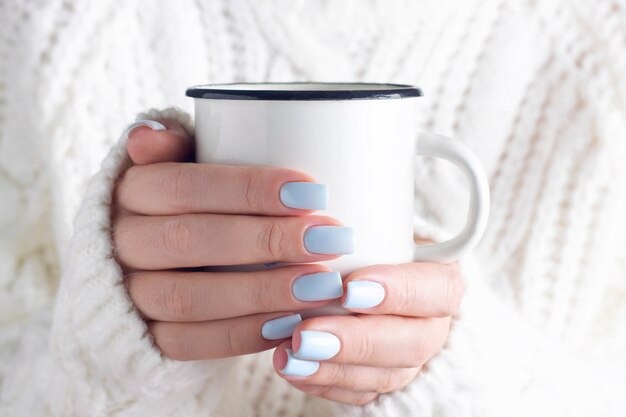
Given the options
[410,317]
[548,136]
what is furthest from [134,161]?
[548,136]

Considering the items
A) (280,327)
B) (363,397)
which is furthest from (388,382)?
(280,327)

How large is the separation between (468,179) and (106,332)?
0.33m

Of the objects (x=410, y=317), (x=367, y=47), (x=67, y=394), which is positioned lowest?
(x=67, y=394)

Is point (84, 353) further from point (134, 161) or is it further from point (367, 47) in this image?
point (367, 47)

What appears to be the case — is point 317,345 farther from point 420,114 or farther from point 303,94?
point 420,114

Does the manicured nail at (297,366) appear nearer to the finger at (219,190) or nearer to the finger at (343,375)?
the finger at (343,375)

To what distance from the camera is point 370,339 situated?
56 cm

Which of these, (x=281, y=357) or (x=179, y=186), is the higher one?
(x=179, y=186)

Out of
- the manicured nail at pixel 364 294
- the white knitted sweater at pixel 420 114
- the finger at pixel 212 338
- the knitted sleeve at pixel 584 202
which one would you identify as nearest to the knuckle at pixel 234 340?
the finger at pixel 212 338

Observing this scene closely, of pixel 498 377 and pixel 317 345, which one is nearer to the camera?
pixel 317 345

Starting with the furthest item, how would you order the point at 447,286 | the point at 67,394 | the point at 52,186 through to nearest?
1. the point at 52,186
2. the point at 67,394
3. the point at 447,286

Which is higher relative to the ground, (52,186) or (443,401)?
(52,186)

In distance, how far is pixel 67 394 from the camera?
28.4 inches

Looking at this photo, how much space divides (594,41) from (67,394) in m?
0.78
